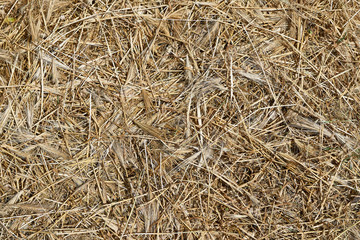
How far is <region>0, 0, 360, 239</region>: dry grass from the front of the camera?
1.75 metres

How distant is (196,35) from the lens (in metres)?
1.80

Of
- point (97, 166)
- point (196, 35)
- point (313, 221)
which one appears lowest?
point (313, 221)

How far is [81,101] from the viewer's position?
1.76m

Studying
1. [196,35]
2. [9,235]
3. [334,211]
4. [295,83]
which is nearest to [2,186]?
[9,235]

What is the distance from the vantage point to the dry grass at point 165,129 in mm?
1746

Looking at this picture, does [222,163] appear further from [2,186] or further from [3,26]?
[3,26]

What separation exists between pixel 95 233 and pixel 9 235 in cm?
48

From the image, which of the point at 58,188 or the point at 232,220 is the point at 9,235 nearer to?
the point at 58,188

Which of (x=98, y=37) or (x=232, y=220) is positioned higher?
(x=98, y=37)

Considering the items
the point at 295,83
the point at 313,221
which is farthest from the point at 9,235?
the point at 295,83

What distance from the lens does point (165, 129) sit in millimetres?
1773

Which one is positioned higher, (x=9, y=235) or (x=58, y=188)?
(x=58, y=188)

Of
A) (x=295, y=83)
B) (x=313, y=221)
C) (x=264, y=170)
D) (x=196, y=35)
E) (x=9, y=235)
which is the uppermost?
(x=196, y=35)

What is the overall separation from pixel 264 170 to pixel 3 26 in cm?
173
